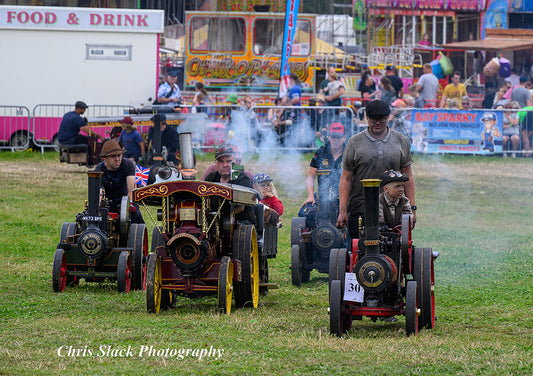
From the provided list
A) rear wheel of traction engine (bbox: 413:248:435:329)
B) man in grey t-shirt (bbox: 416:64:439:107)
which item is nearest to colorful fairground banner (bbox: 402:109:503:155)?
man in grey t-shirt (bbox: 416:64:439:107)

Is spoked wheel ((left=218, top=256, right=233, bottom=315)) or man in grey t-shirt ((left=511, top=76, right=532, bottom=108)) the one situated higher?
man in grey t-shirt ((left=511, top=76, right=532, bottom=108))

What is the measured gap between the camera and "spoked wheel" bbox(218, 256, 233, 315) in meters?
7.98

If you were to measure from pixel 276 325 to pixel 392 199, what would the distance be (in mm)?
1430

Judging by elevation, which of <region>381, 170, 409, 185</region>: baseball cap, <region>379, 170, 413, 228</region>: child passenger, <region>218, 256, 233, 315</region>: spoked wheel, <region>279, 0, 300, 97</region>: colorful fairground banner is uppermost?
<region>279, 0, 300, 97</region>: colorful fairground banner

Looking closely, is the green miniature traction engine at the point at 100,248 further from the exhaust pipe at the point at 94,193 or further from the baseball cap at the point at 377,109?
the baseball cap at the point at 377,109

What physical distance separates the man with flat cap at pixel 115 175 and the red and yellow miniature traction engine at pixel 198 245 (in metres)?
1.61

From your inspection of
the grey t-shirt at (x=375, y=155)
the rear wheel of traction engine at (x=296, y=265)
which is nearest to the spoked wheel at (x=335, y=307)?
the grey t-shirt at (x=375, y=155)

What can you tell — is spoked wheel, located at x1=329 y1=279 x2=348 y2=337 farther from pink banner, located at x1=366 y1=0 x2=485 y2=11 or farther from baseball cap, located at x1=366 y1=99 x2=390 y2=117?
pink banner, located at x1=366 y1=0 x2=485 y2=11

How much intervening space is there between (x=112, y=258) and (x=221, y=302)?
1.98 meters

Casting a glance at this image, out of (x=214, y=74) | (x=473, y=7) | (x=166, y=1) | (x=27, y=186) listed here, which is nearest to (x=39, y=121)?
(x=27, y=186)

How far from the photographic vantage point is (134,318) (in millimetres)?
7812

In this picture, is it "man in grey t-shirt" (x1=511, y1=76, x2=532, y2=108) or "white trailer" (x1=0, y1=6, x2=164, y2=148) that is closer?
"white trailer" (x1=0, y1=6, x2=164, y2=148)

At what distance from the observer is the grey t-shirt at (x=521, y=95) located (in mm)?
24016

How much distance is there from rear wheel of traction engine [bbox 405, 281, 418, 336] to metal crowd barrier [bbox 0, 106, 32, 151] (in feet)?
58.5
